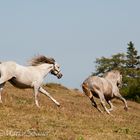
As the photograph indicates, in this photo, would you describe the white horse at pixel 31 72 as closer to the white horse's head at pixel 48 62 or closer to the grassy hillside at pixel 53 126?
the white horse's head at pixel 48 62

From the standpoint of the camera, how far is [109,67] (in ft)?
271

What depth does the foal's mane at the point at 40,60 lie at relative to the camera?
60.6 feet

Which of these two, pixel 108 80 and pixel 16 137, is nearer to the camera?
pixel 16 137

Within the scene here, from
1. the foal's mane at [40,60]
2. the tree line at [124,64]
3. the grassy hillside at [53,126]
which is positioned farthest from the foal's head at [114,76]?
the tree line at [124,64]

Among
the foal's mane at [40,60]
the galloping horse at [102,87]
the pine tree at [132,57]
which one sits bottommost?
the pine tree at [132,57]

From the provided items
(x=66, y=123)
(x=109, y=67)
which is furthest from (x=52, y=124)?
(x=109, y=67)

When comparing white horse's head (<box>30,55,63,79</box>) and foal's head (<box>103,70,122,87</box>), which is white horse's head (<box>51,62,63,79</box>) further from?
foal's head (<box>103,70,122,87</box>)

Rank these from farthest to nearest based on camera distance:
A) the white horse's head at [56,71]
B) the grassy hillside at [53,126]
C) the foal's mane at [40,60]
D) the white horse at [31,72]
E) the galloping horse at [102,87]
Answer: the white horse's head at [56,71] → the galloping horse at [102,87] → the foal's mane at [40,60] → the white horse at [31,72] → the grassy hillside at [53,126]

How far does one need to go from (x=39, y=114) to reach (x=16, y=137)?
3918mm

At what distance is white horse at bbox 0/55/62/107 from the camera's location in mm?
16250

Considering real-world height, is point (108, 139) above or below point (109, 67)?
above

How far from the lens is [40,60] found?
1867cm

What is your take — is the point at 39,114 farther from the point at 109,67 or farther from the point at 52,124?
the point at 109,67

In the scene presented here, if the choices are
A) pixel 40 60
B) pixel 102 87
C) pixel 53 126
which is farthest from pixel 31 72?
pixel 53 126
